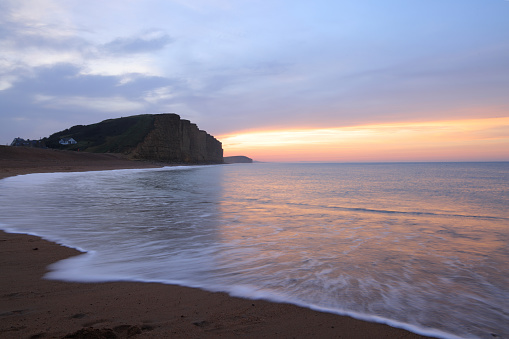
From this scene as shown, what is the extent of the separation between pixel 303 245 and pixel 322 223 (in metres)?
2.86

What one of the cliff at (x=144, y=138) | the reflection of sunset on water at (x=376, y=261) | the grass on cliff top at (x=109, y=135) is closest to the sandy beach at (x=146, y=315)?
the reflection of sunset on water at (x=376, y=261)

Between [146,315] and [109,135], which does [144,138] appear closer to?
[109,135]

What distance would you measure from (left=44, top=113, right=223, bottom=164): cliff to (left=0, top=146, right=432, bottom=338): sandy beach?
7396cm

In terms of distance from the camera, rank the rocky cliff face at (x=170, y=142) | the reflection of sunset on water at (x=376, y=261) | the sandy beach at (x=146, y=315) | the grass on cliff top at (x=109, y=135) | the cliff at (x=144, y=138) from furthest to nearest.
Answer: the grass on cliff top at (x=109, y=135) < the cliff at (x=144, y=138) < the rocky cliff face at (x=170, y=142) < the reflection of sunset on water at (x=376, y=261) < the sandy beach at (x=146, y=315)

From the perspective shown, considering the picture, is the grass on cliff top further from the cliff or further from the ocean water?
the ocean water

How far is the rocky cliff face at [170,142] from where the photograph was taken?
76.8 metres

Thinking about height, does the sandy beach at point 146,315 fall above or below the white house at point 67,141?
below

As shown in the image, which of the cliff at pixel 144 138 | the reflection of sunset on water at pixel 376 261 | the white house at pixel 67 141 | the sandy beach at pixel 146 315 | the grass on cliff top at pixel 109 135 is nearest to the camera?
the sandy beach at pixel 146 315

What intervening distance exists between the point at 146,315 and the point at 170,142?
83.7 m

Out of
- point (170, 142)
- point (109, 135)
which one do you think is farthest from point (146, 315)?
point (109, 135)

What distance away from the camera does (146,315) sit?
2883 millimetres

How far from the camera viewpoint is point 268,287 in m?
3.75

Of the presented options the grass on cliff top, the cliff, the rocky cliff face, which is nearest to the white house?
the cliff

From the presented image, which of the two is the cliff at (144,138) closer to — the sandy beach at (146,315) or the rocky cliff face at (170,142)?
the rocky cliff face at (170,142)
